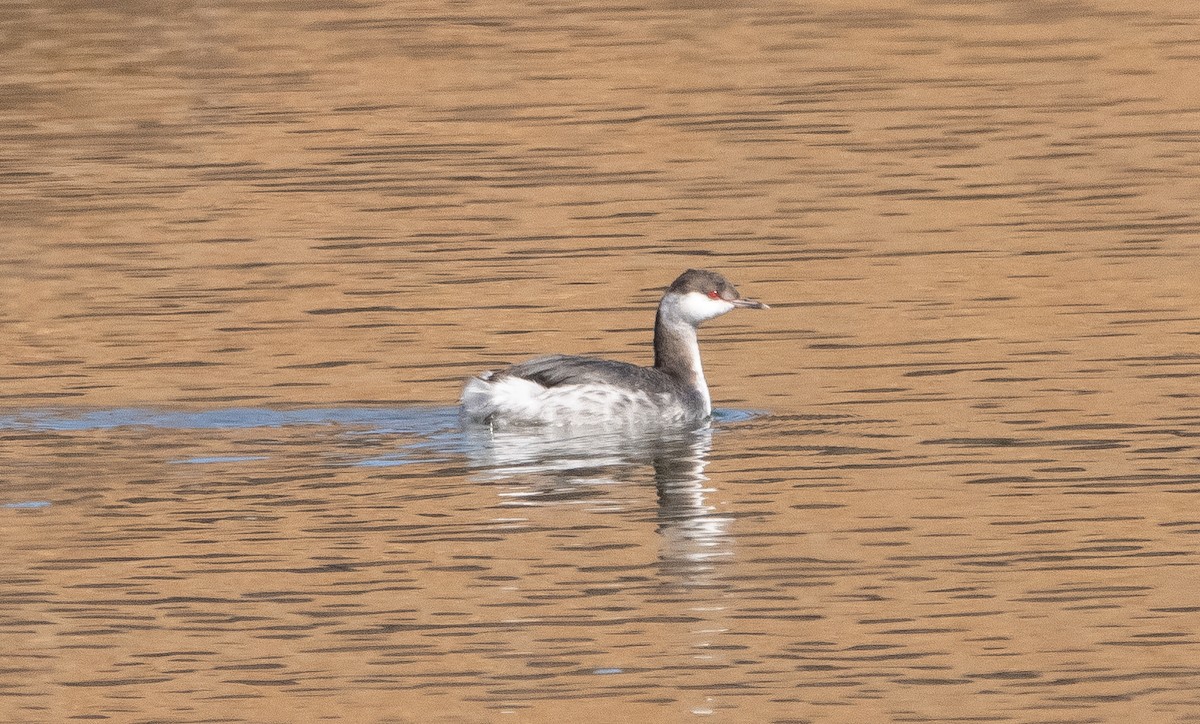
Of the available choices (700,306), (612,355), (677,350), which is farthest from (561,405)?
(612,355)

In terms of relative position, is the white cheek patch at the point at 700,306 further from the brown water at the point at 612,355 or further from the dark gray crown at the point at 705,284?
the brown water at the point at 612,355

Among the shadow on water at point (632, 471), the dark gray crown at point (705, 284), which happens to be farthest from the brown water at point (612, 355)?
the dark gray crown at point (705, 284)

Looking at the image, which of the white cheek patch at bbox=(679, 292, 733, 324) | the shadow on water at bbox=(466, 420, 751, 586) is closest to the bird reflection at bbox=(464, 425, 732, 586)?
the shadow on water at bbox=(466, 420, 751, 586)

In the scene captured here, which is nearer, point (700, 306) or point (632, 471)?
point (632, 471)

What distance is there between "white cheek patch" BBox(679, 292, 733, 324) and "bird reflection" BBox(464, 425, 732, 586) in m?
1.03

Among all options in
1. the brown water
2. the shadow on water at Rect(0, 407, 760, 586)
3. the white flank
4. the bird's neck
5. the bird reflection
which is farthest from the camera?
the bird's neck

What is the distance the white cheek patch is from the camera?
1828 centimetres

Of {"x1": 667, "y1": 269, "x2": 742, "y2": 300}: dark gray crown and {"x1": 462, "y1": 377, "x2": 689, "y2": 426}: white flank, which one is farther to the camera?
{"x1": 667, "y1": 269, "x2": 742, "y2": 300}: dark gray crown

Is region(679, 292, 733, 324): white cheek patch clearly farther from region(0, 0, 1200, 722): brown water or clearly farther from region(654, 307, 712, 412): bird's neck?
region(0, 0, 1200, 722): brown water

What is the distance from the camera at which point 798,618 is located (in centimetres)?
1252

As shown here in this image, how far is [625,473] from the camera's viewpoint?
1596 cm

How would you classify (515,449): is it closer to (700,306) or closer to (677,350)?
(677,350)

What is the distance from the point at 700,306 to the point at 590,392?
1.39 metres

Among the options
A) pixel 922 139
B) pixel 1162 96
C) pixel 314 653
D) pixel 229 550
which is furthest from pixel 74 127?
pixel 314 653
